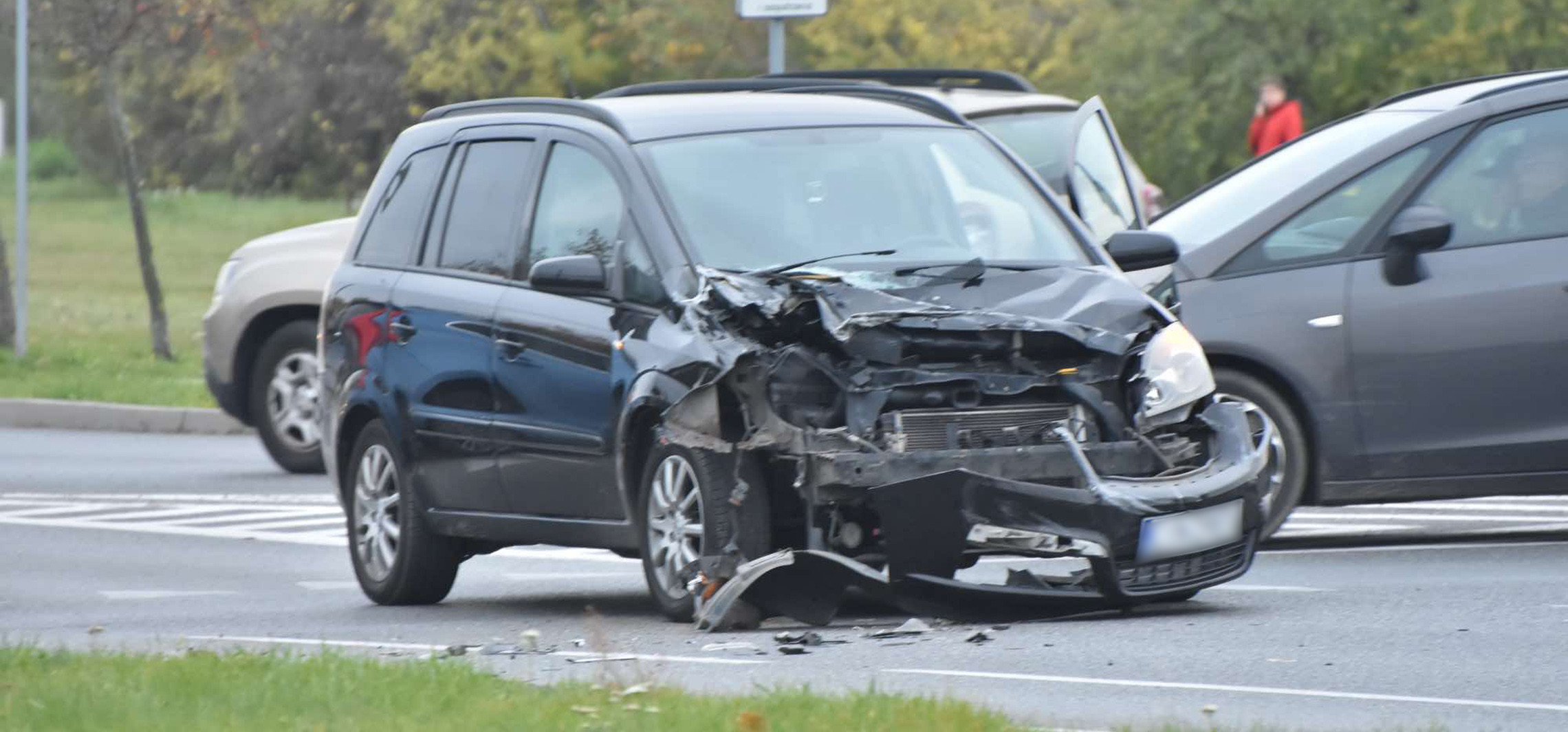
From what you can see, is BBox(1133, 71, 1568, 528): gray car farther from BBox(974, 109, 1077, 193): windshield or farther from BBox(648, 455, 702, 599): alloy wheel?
BBox(974, 109, 1077, 193): windshield

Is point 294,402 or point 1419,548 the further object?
point 294,402

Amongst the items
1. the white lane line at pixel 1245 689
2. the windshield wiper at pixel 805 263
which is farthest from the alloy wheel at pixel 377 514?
the white lane line at pixel 1245 689

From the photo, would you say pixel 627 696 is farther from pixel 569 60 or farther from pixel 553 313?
pixel 569 60

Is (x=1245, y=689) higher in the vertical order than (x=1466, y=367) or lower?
higher

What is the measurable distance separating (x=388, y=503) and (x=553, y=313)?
1.56m

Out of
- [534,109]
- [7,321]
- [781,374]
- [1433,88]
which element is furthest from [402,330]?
[7,321]

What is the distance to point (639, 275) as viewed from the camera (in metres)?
8.50

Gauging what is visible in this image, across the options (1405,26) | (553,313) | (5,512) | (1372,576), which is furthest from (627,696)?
(1405,26)

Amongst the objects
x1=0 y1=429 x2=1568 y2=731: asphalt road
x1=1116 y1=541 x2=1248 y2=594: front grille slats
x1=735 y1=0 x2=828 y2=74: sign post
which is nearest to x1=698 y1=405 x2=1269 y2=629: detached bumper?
x1=1116 y1=541 x2=1248 y2=594: front grille slats

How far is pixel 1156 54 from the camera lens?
4356 cm

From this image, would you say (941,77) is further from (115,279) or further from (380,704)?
(115,279)

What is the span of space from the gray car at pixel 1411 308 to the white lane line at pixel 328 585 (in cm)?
363

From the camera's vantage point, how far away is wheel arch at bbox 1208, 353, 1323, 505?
9.96 meters

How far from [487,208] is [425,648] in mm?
2139
